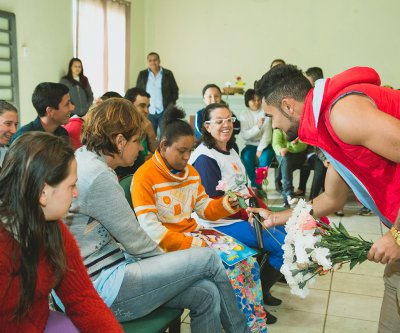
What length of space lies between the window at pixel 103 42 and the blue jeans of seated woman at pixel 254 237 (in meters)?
5.24

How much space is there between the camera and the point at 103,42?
771 centimetres

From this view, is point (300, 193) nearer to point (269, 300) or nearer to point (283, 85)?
point (269, 300)

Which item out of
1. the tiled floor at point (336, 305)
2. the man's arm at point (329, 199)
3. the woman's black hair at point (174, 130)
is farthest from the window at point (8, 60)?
the man's arm at point (329, 199)

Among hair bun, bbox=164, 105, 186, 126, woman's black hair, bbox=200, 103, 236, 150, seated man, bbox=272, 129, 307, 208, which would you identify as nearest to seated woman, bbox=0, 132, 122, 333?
hair bun, bbox=164, 105, 186, 126

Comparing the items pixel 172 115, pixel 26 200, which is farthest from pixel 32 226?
pixel 172 115

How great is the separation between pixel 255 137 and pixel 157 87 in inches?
99.5

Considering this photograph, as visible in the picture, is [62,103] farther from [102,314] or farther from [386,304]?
[386,304]

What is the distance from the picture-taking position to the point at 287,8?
809 centimetres

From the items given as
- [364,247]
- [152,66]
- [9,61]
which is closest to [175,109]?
[364,247]

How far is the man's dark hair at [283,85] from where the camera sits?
1809 mm

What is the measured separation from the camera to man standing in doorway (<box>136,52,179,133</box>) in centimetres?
757

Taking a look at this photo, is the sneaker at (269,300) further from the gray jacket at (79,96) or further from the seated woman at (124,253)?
the gray jacket at (79,96)

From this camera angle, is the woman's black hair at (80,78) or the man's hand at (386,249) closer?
the man's hand at (386,249)

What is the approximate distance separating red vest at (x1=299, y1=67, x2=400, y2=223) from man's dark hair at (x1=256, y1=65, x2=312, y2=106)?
0.37 ft
